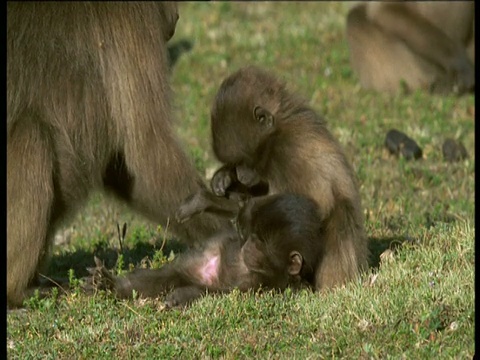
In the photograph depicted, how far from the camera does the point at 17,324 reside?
5.83 metres

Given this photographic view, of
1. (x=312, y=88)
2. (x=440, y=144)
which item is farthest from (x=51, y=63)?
(x=312, y=88)

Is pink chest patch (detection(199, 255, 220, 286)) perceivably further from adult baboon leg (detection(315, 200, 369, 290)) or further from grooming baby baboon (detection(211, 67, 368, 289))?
adult baboon leg (detection(315, 200, 369, 290))

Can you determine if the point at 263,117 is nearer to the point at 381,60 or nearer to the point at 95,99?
the point at 95,99

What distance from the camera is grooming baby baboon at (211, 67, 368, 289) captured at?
5.91 meters

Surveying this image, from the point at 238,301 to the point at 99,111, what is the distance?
161cm

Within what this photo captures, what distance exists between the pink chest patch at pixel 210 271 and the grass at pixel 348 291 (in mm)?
299

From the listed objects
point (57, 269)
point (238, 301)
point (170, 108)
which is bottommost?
point (57, 269)

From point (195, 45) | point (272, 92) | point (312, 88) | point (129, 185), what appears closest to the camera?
point (272, 92)

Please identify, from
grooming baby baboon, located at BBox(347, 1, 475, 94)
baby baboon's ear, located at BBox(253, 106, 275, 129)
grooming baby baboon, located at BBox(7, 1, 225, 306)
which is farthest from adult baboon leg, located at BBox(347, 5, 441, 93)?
baby baboon's ear, located at BBox(253, 106, 275, 129)

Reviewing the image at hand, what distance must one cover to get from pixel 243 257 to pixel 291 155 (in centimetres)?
62

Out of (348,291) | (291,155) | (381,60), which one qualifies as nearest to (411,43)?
(381,60)

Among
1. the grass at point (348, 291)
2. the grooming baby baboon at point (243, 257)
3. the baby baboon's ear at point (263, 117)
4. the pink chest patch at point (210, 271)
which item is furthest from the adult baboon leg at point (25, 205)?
the baby baboon's ear at point (263, 117)

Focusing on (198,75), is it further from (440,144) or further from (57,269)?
(57,269)

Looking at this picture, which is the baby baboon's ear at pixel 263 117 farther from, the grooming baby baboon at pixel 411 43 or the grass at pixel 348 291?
the grooming baby baboon at pixel 411 43
